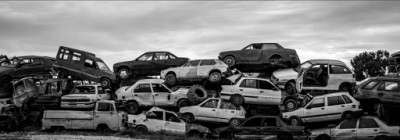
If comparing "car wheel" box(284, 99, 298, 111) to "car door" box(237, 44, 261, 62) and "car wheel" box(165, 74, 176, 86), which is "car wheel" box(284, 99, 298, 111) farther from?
"car wheel" box(165, 74, 176, 86)

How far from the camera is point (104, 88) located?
68.2ft

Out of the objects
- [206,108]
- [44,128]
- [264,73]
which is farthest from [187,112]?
[264,73]

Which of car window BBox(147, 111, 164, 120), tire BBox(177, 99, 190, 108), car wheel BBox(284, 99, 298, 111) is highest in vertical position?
tire BBox(177, 99, 190, 108)

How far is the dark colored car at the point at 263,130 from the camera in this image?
50.2 ft

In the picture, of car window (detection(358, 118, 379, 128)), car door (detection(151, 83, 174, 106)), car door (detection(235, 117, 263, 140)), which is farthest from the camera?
car door (detection(151, 83, 174, 106))

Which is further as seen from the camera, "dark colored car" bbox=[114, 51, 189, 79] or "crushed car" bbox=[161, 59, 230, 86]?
"dark colored car" bbox=[114, 51, 189, 79]

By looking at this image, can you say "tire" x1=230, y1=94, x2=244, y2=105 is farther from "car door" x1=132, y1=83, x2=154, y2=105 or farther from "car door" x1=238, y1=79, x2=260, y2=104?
"car door" x1=132, y1=83, x2=154, y2=105

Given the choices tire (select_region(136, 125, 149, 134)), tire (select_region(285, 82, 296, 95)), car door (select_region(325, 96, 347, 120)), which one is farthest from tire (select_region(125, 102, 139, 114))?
car door (select_region(325, 96, 347, 120))

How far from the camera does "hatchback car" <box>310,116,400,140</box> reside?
14.7 meters

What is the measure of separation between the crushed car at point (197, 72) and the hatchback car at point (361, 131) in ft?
18.7

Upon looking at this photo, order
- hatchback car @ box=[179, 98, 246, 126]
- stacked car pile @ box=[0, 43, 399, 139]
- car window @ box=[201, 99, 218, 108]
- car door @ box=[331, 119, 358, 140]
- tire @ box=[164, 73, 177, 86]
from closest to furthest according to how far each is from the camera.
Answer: car door @ box=[331, 119, 358, 140]
stacked car pile @ box=[0, 43, 399, 139]
hatchback car @ box=[179, 98, 246, 126]
car window @ box=[201, 99, 218, 108]
tire @ box=[164, 73, 177, 86]

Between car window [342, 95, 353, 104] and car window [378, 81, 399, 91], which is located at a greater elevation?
car window [378, 81, 399, 91]

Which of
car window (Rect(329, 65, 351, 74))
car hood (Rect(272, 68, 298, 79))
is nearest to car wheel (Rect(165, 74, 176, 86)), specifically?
car hood (Rect(272, 68, 298, 79))

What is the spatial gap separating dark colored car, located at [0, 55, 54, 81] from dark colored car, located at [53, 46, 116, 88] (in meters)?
0.99
